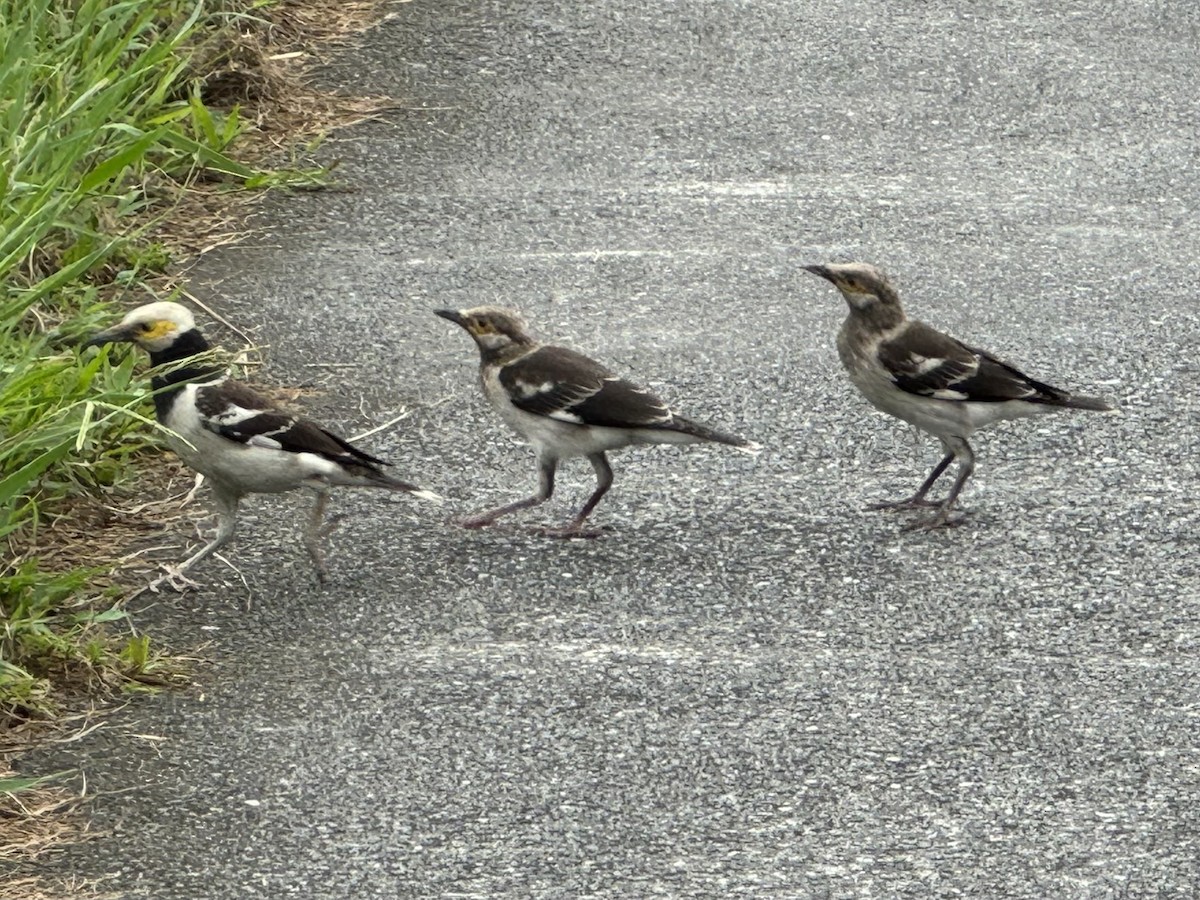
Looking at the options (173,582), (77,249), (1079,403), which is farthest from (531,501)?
(77,249)

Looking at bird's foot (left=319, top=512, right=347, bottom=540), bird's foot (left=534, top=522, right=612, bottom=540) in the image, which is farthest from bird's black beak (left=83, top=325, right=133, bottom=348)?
bird's foot (left=534, top=522, right=612, bottom=540)

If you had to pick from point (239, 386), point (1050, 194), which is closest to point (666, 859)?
point (239, 386)

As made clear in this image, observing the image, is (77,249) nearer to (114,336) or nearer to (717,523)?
(114,336)

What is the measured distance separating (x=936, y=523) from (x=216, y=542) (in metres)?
2.46

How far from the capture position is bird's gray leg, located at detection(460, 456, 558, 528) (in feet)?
23.4

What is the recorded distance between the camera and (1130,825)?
5.38 m

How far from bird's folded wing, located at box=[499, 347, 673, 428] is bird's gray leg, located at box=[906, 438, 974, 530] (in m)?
0.98

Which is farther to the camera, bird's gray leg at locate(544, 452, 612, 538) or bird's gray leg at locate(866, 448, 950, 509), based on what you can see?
bird's gray leg at locate(866, 448, 950, 509)

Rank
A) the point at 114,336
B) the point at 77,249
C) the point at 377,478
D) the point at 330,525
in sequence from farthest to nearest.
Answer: the point at 77,249
the point at 114,336
the point at 330,525
the point at 377,478

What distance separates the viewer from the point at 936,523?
7129 millimetres

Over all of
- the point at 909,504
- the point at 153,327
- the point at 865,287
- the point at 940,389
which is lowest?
the point at 909,504

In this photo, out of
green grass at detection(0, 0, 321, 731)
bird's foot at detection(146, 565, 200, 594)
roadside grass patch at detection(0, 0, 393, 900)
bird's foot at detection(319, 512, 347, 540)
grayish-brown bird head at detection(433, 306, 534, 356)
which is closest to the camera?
roadside grass patch at detection(0, 0, 393, 900)

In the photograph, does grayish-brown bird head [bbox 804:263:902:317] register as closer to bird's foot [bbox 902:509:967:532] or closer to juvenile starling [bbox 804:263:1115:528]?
juvenile starling [bbox 804:263:1115:528]

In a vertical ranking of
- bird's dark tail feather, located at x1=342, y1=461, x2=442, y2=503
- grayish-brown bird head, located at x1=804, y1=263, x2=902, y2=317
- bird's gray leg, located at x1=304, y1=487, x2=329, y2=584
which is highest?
grayish-brown bird head, located at x1=804, y1=263, x2=902, y2=317
